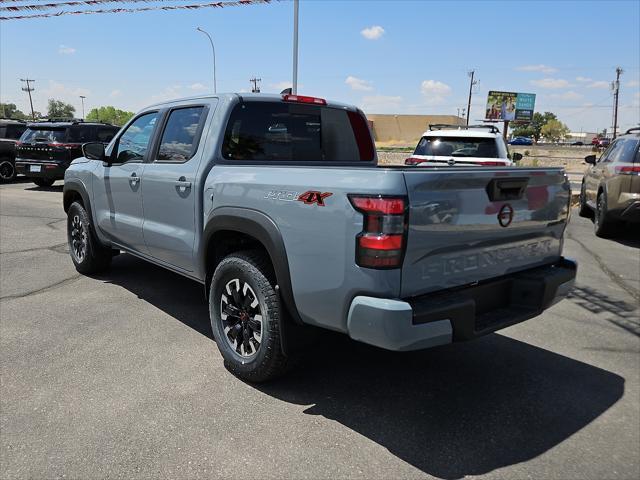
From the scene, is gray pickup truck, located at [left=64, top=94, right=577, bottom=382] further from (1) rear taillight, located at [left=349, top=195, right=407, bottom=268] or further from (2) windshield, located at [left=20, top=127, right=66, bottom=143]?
(2) windshield, located at [left=20, top=127, right=66, bottom=143]

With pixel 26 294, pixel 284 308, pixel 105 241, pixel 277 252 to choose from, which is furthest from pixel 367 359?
pixel 26 294

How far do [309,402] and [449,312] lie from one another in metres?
1.17

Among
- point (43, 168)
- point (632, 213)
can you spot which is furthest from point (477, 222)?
point (43, 168)

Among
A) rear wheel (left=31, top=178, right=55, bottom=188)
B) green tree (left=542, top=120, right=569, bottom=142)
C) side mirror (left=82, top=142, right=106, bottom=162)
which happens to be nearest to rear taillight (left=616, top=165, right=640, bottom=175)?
side mirror (left=82, top=142, right=106, bottom=162)

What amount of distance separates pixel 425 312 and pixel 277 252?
0.95 m

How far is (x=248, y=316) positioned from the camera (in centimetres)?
346

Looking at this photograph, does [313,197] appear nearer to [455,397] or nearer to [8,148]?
[455,397]

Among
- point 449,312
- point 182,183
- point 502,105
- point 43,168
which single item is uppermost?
point 502,105

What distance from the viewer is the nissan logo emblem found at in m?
3.04

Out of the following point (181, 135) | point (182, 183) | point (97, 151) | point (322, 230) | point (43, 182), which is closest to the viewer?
point (322, 230)

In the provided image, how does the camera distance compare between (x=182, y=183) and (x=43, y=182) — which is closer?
(x=182, y=183)

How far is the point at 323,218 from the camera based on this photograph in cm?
277

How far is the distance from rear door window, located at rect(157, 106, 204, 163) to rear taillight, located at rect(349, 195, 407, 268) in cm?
188

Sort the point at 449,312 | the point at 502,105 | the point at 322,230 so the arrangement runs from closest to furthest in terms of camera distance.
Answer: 1. the point at 449,312
2. the point at 322,230
3. the point at 502,105
